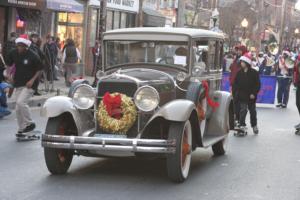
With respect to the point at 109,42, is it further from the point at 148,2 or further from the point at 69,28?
the point at 148,2

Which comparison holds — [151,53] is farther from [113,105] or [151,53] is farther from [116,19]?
Answer: [116,19]

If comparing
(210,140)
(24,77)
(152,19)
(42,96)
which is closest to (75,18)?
(152,19)

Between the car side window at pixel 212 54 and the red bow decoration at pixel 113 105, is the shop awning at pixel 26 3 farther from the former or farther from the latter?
the red bow decoration at pixel 113 105

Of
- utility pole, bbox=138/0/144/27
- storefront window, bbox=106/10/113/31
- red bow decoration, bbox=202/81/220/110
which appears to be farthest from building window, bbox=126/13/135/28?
red bow decoration, bbox=202/81/220/110

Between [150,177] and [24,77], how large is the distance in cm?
366

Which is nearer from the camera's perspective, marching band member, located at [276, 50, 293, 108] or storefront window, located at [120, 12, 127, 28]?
marching band member, located at [276, 50, 293, 108]

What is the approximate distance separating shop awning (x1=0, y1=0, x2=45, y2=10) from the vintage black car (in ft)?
42.0

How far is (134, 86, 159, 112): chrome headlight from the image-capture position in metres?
7.79

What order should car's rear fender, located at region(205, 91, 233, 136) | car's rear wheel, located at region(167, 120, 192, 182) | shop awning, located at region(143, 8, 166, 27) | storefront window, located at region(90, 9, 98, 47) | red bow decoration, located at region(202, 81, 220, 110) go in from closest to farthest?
car's rear wheel, located at region(167, 120, 192, 182) < red bow decoration, located at region(202, 81, 220, 110) < car's rear fender, located at region(205, 91, 233, 136) < storefront window, located at region(90, 9, 98, 47) < shop awning, located at region(143, 8, 166, 27)

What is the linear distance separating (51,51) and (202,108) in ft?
42.0

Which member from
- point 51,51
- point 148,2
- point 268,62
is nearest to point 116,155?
point 51,51

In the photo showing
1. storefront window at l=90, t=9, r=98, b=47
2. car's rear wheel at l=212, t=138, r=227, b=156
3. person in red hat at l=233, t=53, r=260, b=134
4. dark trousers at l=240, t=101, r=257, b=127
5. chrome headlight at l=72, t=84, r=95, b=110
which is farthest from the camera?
storefront window at l=90, t=9, r=98, b=47

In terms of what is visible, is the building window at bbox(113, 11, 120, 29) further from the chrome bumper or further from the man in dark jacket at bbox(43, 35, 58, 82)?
the chrome bumper

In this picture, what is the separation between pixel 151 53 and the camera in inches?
355
